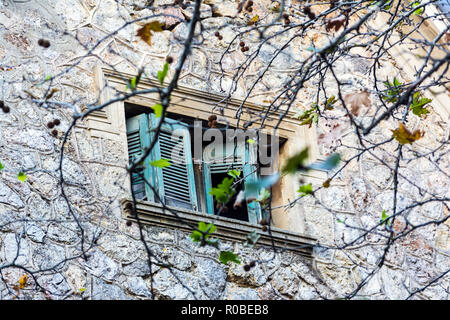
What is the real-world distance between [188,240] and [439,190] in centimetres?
233

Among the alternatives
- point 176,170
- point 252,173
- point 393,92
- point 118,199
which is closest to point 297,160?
point 393,92

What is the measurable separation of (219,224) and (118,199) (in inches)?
28.7

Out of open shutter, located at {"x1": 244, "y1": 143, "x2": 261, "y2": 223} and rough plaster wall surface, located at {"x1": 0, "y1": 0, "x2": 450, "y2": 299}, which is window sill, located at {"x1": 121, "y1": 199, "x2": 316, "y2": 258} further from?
open shutter, located at {"x1": 244, "y1": 143, "x2": 261, "y2": 223}

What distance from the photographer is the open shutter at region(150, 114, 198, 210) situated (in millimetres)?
5863

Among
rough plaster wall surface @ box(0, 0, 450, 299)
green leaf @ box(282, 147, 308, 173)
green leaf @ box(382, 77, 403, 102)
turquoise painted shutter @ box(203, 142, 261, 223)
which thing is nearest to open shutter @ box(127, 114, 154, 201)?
rough plaster wall surface @ box(0, 0, 450, 299)

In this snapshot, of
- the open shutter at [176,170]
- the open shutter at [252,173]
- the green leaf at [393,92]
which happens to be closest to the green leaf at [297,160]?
the green leaf at [393,92]

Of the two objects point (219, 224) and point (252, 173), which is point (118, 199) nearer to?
point (219, 224)

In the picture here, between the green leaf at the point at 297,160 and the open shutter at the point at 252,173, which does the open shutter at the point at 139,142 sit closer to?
the open shutter at the point at 252,173

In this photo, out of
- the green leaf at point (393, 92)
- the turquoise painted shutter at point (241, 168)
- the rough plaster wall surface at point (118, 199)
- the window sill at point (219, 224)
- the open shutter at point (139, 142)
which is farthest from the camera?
the turquoise painted shutter at point (241, 168)

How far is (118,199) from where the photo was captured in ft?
18.1

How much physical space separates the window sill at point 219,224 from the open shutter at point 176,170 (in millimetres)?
238

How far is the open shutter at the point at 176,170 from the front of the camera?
5863 mm
